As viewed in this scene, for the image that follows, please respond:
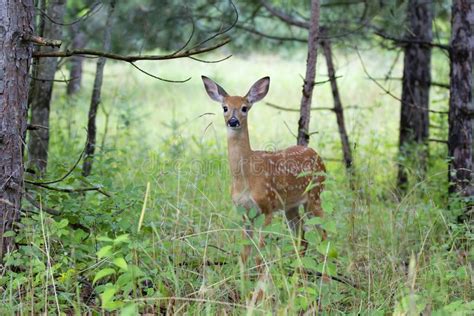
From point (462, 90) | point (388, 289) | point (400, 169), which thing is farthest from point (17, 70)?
point (400, 169)

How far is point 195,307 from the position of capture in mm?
4160

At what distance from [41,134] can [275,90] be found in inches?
422

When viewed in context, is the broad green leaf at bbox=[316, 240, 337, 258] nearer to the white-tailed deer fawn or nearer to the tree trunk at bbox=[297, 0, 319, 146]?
the white-tailed deer fawn

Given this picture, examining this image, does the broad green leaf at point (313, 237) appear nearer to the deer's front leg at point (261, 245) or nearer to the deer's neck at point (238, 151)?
the deer's front leg at point (261, 245)

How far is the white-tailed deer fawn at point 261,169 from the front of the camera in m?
5.93

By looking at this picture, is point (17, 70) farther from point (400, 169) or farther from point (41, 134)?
point (400, 169)

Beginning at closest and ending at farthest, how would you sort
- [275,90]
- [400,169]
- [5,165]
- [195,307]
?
[195,307]
[5,165]
[400,169]
[275,90]

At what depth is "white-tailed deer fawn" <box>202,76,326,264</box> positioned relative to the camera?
5.93 metres

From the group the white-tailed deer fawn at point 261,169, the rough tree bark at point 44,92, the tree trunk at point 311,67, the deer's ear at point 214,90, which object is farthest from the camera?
the rough tree bark at point 44,92

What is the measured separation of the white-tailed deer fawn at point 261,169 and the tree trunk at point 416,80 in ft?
9.11

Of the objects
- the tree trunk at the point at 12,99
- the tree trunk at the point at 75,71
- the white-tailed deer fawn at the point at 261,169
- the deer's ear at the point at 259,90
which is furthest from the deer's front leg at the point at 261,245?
the tree trunk at the point at 75,71

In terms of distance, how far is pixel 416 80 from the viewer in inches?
360

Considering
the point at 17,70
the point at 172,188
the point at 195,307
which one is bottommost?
the point at 195,307

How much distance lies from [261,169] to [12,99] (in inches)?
83.3
